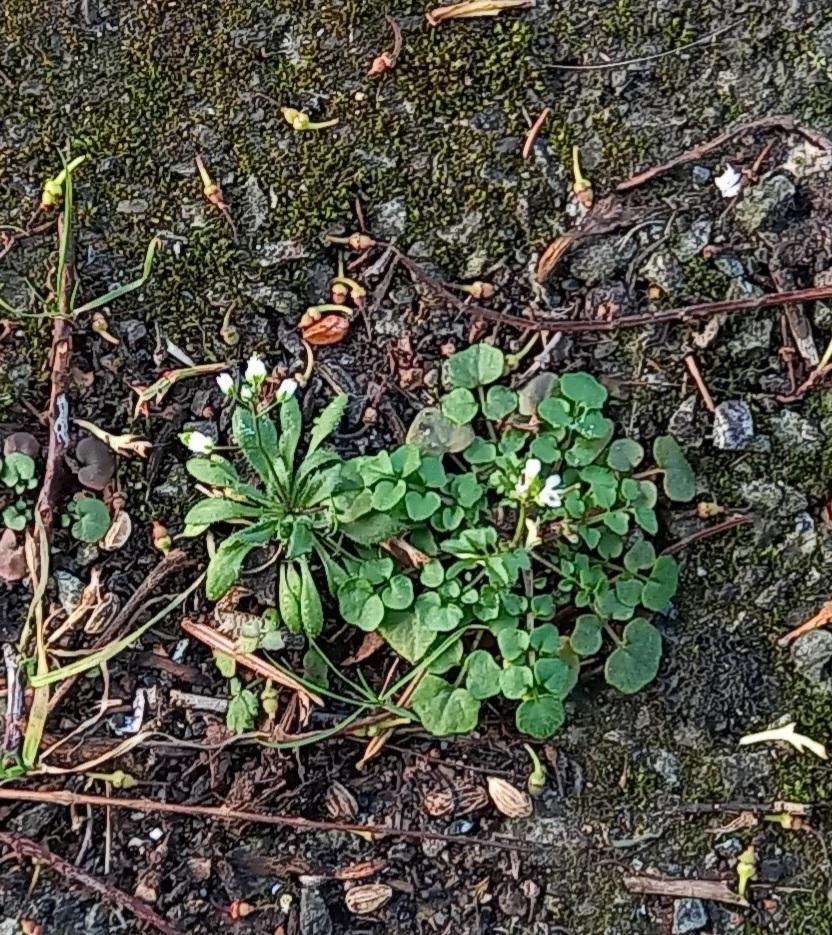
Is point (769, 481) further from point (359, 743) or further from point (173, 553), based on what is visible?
point (173, 553)

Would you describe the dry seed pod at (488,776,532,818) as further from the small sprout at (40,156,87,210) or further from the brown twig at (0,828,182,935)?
the small sprout at (40,156,87,210)

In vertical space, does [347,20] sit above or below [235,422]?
above

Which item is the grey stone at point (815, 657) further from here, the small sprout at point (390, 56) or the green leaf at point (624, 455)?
the small sprout at point (390, 56)

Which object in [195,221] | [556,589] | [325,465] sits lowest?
[556,589]

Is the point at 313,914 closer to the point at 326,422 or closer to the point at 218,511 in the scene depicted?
the point at 218,511

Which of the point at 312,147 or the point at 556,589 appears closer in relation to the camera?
the point at 556,589

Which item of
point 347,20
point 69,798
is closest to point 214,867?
point 69,798

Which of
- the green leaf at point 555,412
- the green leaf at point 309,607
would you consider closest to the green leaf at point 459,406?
the green leaf at point 555,412

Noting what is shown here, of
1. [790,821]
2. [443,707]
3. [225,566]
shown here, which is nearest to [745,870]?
[790,821]
